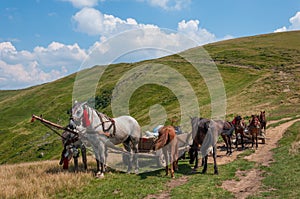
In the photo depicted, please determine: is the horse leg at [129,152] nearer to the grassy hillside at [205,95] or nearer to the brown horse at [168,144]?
the brown horse at [168,144]

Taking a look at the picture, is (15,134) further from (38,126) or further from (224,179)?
(224,179)

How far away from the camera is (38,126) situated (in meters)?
79.8

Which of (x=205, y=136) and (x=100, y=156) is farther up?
(x=205, y=136)

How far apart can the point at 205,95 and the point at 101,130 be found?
51.5m

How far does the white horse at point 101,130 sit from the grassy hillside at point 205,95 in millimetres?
3700

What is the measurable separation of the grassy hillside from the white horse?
12.1 ft

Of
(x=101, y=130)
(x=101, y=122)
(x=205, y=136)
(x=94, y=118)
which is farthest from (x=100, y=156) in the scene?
(x=205, y=136)

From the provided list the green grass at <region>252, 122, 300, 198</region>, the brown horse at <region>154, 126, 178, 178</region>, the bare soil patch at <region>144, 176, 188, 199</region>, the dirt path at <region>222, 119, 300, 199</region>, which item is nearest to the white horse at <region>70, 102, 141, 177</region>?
the brown horse at <region>154, 126, 178, 178</region>

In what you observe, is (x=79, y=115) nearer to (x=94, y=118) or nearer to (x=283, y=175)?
(x=94, y=118)

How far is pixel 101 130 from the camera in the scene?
43.8ft

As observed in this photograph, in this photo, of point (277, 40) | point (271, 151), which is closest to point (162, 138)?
point (271, 151)

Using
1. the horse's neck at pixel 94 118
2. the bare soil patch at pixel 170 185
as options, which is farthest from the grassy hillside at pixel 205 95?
the bare soil patch at pixel 170 185

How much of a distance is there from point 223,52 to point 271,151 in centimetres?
9270

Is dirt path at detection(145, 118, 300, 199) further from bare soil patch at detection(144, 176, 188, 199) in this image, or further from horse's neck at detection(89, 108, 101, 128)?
horse's neck at detection(89, 108, 101, 128)
